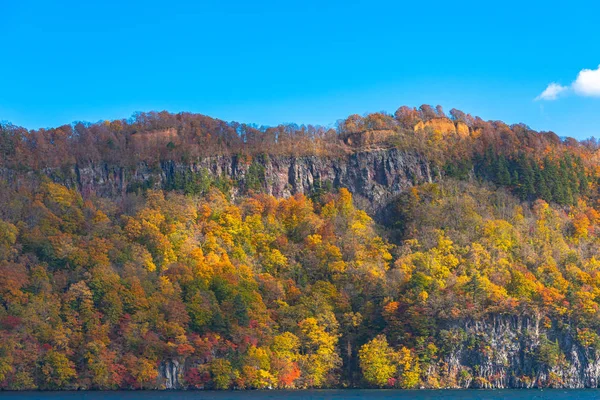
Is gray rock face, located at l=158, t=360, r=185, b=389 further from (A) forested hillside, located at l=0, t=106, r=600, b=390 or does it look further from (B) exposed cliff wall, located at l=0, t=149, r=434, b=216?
(B) exposed cliff wall, located at l=0, t=149, r=434, b=216

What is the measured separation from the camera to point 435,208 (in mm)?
139625

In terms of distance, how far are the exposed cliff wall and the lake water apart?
193ft

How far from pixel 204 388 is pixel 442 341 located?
29.4 meters

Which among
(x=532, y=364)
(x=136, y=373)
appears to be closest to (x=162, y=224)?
(x=136, y=373)

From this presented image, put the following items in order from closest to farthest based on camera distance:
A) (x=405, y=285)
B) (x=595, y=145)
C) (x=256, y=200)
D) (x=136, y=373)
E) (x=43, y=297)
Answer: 1. (x=136, y=373)
2. (x=43, y=297)
3. (x=405, y=285)
4. (x=256, y=200)
5. (x=595, y=145)

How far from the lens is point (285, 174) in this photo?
15988 centimetres

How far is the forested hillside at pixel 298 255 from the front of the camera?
102 metres

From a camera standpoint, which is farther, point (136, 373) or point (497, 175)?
point (497, 175)

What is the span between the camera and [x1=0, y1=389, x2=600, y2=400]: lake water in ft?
286

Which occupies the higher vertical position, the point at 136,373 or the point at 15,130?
the point at 15,130

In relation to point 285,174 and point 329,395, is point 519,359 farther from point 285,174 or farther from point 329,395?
point 285,174

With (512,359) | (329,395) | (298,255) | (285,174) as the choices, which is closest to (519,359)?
(512,359)

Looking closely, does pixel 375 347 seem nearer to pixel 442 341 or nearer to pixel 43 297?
pixel 442 341

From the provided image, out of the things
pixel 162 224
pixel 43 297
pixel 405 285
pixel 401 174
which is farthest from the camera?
pixel 401 174
